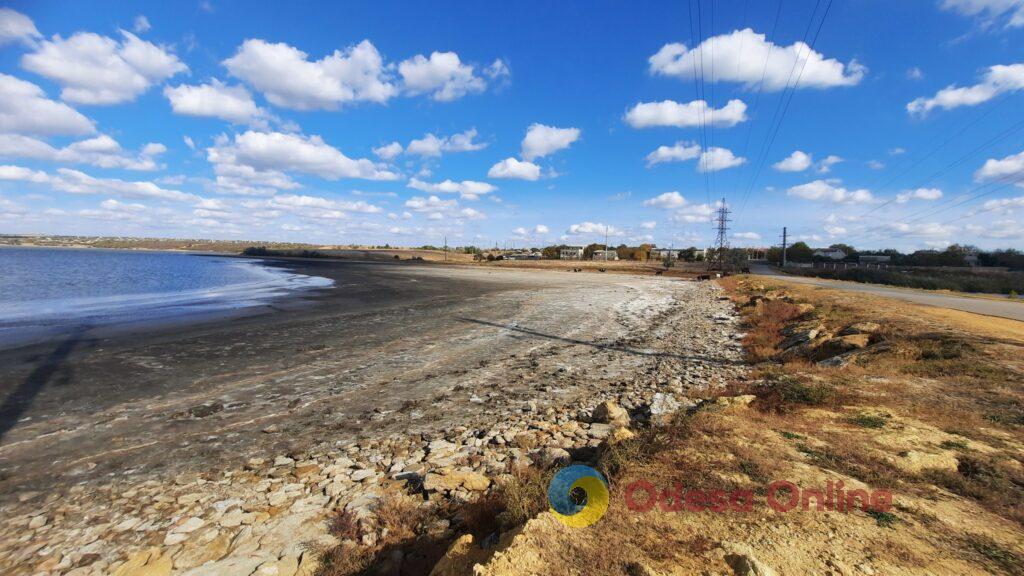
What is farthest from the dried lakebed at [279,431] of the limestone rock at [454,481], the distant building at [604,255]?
the distant building at [604,255]

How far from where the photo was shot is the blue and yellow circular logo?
397 centimetres

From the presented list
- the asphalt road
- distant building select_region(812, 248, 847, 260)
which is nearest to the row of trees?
distant building select_region(812, 248, 847, 260)

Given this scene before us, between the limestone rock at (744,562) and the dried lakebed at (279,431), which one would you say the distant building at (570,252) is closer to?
the dried lakebed at (279,431)

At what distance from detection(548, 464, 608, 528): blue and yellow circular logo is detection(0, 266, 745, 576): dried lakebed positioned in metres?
1.76

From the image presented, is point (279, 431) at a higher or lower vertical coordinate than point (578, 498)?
lower

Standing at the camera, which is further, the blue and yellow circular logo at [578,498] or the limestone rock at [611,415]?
the limestone rock at [611,415]

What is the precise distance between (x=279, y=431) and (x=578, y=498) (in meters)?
6.37

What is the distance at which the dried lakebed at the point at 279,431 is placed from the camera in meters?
4.81

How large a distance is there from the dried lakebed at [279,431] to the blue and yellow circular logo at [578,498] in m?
1.76

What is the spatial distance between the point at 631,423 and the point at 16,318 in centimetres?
2954

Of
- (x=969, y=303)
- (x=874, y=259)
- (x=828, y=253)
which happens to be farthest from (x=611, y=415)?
(x=828, y=253)

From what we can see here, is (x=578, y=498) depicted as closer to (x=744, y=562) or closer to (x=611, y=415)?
(x=744, y=562)

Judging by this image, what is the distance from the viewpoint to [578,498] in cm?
414

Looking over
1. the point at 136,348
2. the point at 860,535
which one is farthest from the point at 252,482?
the point at 136,348
